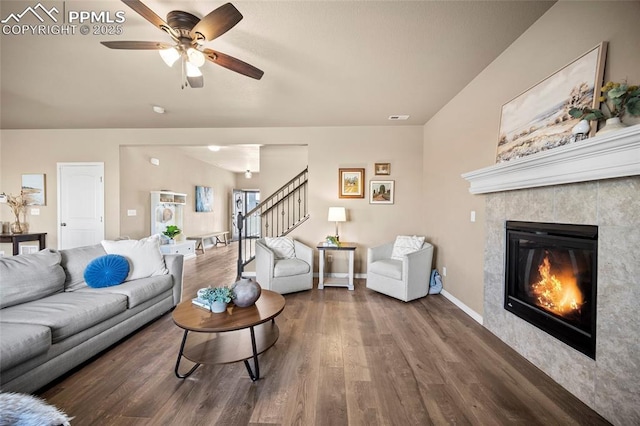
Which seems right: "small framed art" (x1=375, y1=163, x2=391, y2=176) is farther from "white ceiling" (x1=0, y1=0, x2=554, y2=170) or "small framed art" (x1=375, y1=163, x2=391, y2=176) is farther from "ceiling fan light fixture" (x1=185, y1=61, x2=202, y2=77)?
"ceiling fan light fixture" (x1=185, y1=61, x2=202, y2=77)

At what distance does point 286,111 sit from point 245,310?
302cm

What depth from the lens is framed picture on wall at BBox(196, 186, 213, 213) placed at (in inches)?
309

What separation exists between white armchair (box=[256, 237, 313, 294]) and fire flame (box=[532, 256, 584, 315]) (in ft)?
8.91

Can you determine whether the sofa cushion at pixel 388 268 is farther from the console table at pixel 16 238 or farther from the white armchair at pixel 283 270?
the console table at pixel 16 238

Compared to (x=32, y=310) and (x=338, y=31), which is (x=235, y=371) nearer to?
(x=32, y=310)

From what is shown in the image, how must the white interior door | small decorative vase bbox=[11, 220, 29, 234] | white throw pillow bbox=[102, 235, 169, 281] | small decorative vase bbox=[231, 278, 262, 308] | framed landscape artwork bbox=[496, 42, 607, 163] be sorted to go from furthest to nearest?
1. the white interior door
2. small decorative vase bbox=[11, 220, 29, 234]
3. white throw pillow bbox=[102, 235, 169, 281]
4. small decorative vase bbox=[231, 278, 262, 308]
5. framed landscape artwork bbox=[496, 42, 607, 163]

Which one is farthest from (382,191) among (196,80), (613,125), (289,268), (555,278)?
(196,80)

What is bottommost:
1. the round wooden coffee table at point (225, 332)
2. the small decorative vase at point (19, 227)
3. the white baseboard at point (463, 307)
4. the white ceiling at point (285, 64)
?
the white baseboard at point (463, 307)

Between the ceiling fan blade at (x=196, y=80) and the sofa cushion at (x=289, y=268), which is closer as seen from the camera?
the ceiling fan blade at (x=196, y=80)

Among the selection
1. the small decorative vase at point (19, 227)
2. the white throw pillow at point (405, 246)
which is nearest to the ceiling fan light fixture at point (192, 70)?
the white throw pillow at point (405, 246)

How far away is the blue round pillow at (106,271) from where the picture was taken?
2449 millimetres

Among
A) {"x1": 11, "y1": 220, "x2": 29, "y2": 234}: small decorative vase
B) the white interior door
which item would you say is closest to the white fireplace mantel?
the white interior door

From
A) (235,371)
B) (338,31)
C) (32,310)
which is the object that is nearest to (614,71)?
(338,31)

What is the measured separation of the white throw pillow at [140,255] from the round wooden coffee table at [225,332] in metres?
1.03
